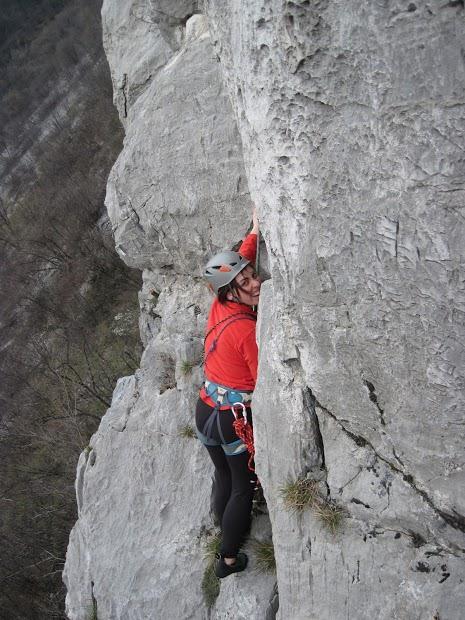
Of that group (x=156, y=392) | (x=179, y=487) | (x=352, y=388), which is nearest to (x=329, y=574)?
(x=352, y=388)

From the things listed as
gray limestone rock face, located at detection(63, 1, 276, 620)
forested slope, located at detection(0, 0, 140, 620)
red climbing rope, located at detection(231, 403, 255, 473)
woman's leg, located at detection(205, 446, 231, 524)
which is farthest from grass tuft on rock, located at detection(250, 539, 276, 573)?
forested slope, located at detection(0, 0, 140, 620)

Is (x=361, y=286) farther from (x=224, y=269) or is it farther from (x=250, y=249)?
(x=250, y=249)

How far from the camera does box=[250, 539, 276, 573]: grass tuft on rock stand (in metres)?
4.19

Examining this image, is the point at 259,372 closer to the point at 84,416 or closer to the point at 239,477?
the point at 239,477

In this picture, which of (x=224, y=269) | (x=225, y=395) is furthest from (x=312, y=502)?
(x=224, y=269)

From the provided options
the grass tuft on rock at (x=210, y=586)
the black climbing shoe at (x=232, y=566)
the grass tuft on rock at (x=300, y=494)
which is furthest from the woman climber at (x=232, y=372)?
the grass tuft on rock at (x=210, y=586)

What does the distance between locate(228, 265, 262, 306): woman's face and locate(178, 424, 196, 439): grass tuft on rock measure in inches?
87.9

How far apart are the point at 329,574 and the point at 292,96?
3.05 m

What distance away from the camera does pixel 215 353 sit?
3.79 metres

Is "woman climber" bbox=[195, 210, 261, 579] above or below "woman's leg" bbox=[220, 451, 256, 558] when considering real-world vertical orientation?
above

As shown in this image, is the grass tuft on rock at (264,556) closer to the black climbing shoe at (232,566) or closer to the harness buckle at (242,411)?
the black climbing shoe at (232,566)

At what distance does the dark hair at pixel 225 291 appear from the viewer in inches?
153

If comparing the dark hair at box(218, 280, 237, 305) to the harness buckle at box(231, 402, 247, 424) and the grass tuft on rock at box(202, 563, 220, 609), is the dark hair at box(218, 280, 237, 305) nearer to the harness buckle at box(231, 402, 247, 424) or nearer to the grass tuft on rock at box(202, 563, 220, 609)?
the harness buckle at box(231, 402, 247, 424)

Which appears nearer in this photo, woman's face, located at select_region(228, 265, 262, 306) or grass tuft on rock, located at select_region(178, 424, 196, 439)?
woman's face, located at select_region(228, 265, 262, 306)
